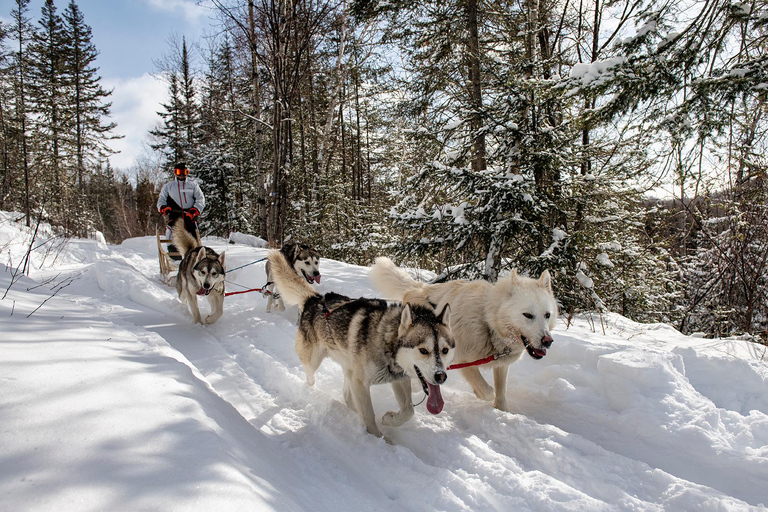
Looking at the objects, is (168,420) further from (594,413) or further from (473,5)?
(473,5)

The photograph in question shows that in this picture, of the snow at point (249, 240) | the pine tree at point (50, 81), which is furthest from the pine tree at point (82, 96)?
the snow at point (249, 240)

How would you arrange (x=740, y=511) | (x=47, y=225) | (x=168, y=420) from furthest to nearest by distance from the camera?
(x=47, y=225) → (x=740, y=511) → (x=168, y=420)

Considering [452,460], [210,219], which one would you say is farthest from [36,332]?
[210,219]

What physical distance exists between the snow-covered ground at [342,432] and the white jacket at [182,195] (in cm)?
352

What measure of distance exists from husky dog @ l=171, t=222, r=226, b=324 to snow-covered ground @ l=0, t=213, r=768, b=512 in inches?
49.9

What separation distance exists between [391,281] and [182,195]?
19.2ft

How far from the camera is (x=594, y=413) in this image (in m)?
3.60

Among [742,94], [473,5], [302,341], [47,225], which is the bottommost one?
[302,341]

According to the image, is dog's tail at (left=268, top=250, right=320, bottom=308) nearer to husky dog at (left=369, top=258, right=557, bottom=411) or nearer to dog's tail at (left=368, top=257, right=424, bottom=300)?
dog's tail at (left=368, top=257, right=424, bottom=300)

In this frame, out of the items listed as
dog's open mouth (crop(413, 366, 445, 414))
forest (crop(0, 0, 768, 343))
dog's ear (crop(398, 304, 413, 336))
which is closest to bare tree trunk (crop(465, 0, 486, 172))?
forest (crop(0, 0, 768, 343))

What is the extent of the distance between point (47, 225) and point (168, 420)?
16433 millimetres

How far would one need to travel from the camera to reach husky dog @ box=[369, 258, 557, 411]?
3496 mm

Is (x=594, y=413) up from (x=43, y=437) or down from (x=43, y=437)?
down

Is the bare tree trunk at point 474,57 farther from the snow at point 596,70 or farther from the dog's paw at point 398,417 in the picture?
the dog's paw at point 398,417
